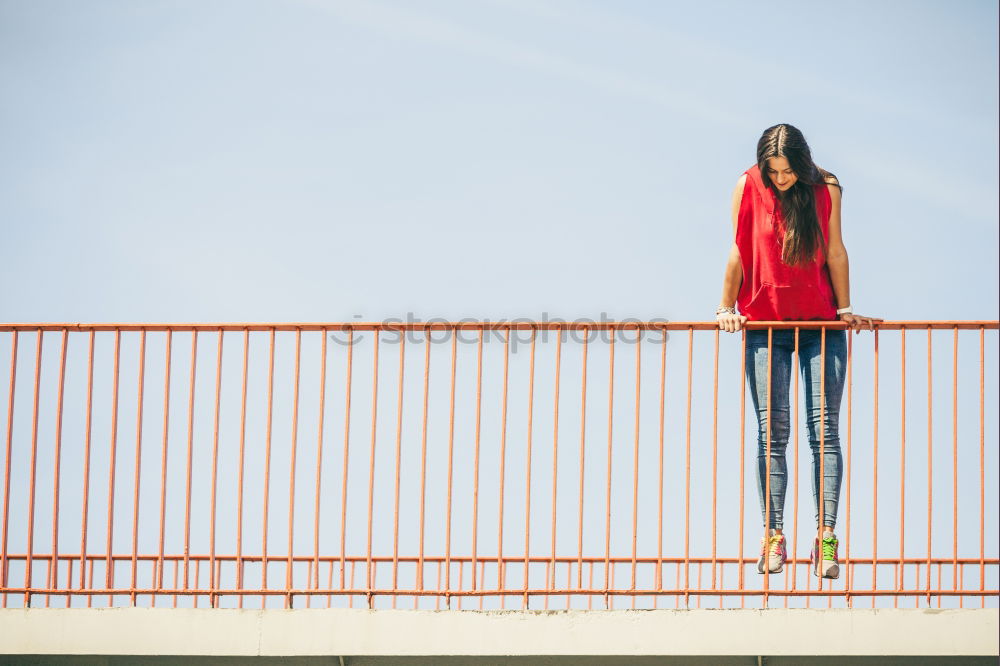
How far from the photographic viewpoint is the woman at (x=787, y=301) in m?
7.69

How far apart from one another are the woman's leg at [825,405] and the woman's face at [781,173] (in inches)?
28.7

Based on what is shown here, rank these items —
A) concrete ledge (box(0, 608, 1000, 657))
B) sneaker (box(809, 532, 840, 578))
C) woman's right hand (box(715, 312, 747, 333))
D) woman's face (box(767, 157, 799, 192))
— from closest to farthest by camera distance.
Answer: concrete ledge (box(0, 608, 1000, 657))
sneaker (box(809, 532, 840, 578))
woman's right hand (box(715, 312, 747, 333))
woman's face (box(767, 157, 799, 192))

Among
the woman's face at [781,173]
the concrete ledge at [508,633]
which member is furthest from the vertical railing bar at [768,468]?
the woman's face at [781,173]

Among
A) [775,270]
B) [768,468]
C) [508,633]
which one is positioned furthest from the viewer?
[775,270]

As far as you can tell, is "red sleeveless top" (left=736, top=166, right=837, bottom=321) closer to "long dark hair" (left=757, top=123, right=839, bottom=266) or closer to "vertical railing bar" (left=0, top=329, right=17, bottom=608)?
"long dark hair" (left=757, top=123, right=839, bottom=266)

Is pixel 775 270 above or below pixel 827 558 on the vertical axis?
above

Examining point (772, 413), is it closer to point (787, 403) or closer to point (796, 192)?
point (787, 403)

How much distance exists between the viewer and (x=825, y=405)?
768cm

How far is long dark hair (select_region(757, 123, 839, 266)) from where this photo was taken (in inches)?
306

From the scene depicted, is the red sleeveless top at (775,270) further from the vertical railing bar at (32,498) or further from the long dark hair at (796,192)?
the vertical railing bar at (32,498)

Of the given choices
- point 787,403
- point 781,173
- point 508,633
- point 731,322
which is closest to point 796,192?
point 781,173

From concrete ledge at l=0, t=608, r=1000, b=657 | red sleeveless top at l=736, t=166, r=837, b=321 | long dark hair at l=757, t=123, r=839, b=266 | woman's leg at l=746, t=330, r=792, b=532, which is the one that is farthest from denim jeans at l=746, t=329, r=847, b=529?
concrete ledge at l=0, t=608, r=1000, b=657

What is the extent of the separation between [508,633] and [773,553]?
1354mm

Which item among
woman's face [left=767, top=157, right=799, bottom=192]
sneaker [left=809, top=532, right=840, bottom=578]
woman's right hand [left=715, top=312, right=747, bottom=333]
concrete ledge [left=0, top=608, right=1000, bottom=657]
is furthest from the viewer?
woman's face [left=767, top=157, right=799, bottom=192]
